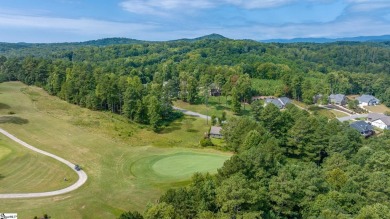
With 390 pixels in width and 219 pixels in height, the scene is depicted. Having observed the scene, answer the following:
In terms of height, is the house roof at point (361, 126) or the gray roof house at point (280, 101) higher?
the gray roof house at point (280, 101)

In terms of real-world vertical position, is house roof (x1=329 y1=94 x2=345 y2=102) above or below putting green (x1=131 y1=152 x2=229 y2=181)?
above

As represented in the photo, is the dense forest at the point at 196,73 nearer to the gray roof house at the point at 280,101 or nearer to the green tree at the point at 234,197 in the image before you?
the gray roof house at the point at 280,101

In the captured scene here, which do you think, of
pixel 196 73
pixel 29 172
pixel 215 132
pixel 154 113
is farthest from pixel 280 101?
pixel 29 172

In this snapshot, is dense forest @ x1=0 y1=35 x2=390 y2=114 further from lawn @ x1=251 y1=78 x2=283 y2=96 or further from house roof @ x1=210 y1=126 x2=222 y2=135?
house roof @ x1=210 y1=126 x2=222 y2=135

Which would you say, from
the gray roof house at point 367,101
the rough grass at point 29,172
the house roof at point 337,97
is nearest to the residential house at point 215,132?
the rough grass at point 29,172

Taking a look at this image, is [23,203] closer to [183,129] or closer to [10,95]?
[183,129]

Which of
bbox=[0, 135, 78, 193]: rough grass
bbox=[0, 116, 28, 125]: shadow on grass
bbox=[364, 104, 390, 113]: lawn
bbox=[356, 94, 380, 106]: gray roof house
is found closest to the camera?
bbox=[0, 135, 78, 193]: rough grass

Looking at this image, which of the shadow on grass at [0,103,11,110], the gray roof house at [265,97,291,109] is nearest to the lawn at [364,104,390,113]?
the gray roof house at [265,97,291,109]

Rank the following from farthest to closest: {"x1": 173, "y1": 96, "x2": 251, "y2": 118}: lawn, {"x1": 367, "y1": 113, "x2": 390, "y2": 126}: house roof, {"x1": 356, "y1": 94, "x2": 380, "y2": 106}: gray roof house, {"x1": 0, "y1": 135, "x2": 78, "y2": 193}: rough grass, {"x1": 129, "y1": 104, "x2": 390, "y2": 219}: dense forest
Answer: {"x1": 356, "y1": 94, "x2": 380, "y2": 106}: gray roof house < {"x1": 367, "y1": 113, "x2": 390, "y2": 126}: house roof < {"x1": 173, "y1": 96, "x2": 251, "y2": 118}: lawn < {"x1": 0, "y1": 135, "x2": 78, "y2": 193}: rough grass < {"x1": 129, "y1": 104, "x2": 390, "y2": 219}: dense forest

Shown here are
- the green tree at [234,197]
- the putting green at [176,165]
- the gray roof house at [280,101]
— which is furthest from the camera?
the gray roof house at [280,101]
